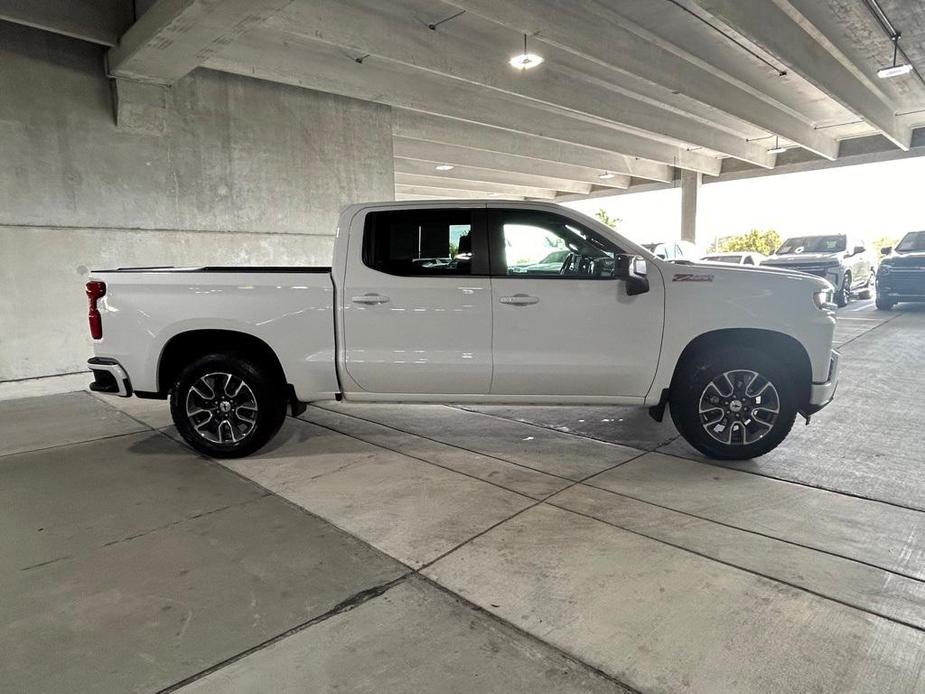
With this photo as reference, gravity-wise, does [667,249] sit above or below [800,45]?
below

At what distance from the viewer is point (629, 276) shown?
13.4ft

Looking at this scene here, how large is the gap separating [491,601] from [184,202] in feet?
26.5

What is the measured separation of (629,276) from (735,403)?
4.21 feet

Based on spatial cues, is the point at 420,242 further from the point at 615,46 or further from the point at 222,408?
the point at 615,46

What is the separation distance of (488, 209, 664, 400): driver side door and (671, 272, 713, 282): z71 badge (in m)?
0.13

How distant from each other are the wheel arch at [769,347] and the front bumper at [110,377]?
14.3 feet

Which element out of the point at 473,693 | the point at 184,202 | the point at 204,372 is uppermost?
the point at 184,202

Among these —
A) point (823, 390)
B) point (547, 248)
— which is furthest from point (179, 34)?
point (823, 390)

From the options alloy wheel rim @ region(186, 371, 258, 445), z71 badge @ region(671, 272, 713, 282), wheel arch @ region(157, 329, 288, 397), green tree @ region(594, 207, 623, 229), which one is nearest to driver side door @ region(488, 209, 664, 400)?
z71 badge @ region(671, 272, 713, 282)

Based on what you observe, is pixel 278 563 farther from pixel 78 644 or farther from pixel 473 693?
pixel 473 693

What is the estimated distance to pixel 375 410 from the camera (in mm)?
6309

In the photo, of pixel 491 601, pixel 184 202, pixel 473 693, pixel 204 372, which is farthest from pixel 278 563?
pixel 184 202

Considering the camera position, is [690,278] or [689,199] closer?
[690,278]

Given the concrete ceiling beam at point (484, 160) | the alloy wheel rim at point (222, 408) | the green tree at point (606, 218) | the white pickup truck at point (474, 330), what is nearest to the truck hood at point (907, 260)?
the concrete ceiling beam at point (484, 160)
